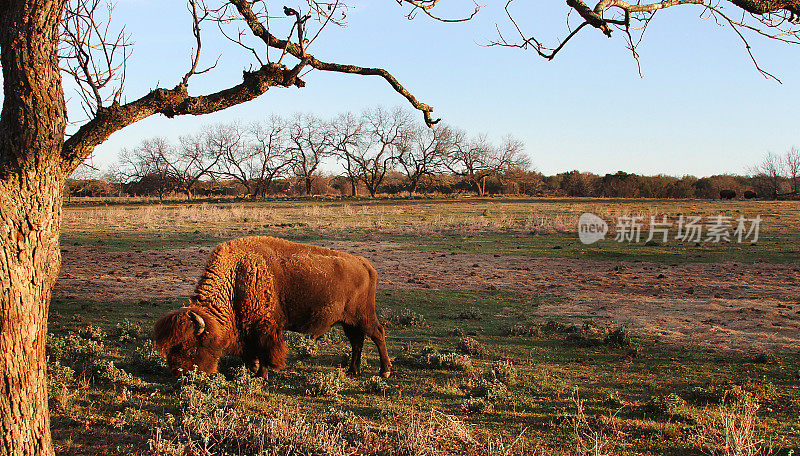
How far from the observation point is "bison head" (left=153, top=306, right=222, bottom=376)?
21.7ft

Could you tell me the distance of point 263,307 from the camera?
24.6 feet

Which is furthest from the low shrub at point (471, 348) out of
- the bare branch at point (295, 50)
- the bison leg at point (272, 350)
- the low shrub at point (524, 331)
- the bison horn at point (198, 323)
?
the bare branch at point (295, 50)

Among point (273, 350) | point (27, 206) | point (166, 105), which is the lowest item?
point (273, 350)

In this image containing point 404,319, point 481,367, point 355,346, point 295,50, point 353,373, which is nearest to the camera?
point 295,50

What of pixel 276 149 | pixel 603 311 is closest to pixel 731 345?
pixel 603 311

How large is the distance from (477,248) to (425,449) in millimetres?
18173

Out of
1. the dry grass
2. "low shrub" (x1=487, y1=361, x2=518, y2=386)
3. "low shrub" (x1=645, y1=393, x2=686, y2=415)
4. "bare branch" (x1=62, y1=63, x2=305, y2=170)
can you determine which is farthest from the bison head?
the dry grass

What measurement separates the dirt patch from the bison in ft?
19.6

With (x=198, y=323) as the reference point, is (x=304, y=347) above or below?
below

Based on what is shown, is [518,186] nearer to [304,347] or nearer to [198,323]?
[304,347]

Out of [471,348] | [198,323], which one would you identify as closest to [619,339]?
[471,348]

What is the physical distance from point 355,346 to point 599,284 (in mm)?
10337

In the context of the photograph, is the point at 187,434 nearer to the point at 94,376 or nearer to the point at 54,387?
the point at 54,387

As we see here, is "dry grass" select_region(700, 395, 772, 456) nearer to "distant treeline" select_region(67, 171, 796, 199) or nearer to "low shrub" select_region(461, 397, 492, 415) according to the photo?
"low shrub" select_region(461, 397, 492, 415)
